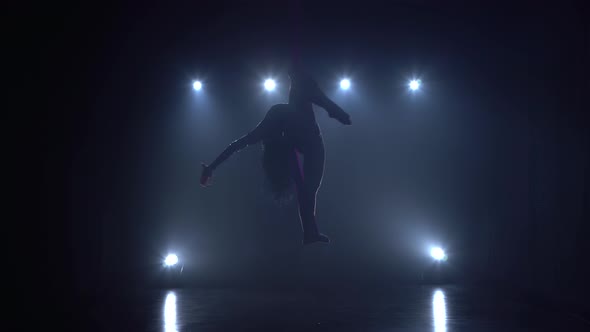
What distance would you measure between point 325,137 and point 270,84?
1.16 metres

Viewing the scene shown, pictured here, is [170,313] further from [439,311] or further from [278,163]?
[439,311]

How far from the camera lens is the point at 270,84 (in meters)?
8.85

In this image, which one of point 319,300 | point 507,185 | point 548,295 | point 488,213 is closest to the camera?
point 548,295

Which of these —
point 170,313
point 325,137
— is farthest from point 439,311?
point 325,137

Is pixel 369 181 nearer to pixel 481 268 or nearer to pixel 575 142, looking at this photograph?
pixel 481 268

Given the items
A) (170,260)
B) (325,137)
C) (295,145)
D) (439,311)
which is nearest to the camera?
(439,311)

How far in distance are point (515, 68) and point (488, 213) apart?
6.95ft

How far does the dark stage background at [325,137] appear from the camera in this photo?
7.38 meters

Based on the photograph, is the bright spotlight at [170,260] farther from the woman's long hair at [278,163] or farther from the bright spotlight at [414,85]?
the bright spotlight at [414,85]

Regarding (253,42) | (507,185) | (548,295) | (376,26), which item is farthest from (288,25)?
(548,295)

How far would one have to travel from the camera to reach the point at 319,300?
265 inches

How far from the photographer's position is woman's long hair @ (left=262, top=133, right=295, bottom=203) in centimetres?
628

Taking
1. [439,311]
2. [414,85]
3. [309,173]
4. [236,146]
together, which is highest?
[414,85]

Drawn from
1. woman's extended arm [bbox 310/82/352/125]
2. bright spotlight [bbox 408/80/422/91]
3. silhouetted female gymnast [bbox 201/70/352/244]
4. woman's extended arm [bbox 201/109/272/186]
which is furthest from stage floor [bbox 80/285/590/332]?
bright spotlight [bbox 408/80/422/91]
